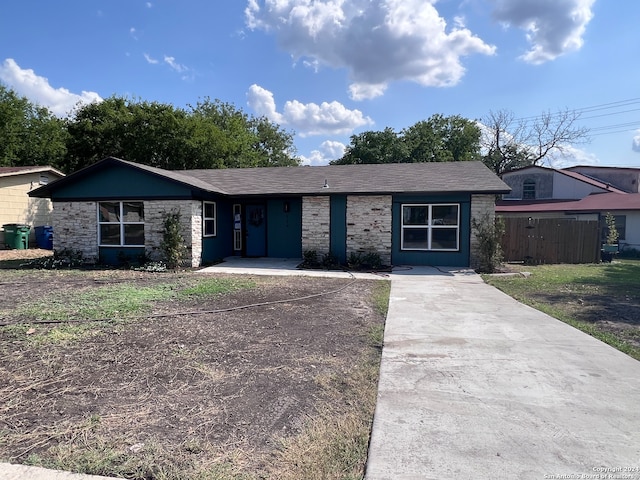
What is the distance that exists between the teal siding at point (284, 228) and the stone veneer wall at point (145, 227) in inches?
113

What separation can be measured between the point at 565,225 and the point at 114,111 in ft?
94.2

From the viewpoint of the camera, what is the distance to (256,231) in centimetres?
1475

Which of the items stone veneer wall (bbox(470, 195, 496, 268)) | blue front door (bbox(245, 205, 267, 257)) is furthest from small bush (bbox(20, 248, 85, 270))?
stone veneer wall (bbox(470, 195, 496, 268))

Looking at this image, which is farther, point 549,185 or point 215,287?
point 549,185

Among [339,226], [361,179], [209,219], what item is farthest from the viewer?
[361,179]

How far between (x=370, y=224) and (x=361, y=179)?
218 cm

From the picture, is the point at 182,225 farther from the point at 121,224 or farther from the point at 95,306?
the point at 95,306

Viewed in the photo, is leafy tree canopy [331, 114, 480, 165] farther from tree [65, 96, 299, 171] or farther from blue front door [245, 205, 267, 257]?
blue front door [245, 205, 267, 257]

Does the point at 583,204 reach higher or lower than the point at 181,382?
higher

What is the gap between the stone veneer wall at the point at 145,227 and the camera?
38.9 ft

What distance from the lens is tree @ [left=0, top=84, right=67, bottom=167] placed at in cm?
2809

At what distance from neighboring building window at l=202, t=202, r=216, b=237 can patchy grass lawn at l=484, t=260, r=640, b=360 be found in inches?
345

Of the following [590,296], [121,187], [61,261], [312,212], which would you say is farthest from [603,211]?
[61,261]

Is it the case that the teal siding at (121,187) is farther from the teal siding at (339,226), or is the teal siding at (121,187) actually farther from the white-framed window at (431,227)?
the white-framed window at (431,227)
